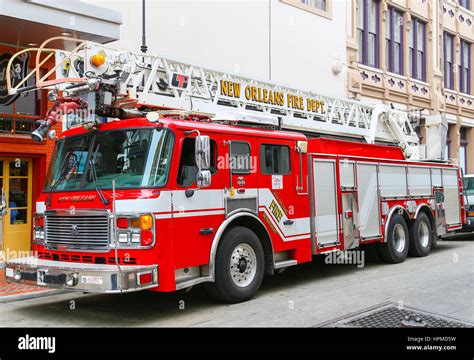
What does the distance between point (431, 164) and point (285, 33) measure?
22.4 ft

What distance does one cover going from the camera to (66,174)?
291 inches

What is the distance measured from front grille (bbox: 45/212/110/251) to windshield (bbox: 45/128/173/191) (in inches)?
16.7

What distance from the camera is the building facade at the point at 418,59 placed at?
69.1 feet

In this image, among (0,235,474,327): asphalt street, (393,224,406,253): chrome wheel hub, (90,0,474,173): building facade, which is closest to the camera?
(0,235,474,327): asphalt street

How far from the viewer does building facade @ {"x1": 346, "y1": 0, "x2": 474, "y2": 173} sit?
829 inches

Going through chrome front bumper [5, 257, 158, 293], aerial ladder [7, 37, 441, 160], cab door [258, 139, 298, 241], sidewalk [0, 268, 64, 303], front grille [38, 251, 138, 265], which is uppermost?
aerial ladder [7, 37, 441, 160]

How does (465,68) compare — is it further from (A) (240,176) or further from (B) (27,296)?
(B) (27,296)

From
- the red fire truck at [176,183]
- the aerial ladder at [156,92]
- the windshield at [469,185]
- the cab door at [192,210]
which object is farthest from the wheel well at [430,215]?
the cab door at [192,210]

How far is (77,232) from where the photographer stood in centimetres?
675

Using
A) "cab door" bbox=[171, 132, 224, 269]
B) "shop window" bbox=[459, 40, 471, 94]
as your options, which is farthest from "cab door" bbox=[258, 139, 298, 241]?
"shop window" bbox=[459, 40, 471, 94]

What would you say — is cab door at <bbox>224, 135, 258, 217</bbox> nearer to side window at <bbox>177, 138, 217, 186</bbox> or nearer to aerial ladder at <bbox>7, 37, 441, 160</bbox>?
aerial ladder at <bbox>7, 37, 441, 160</bbox>

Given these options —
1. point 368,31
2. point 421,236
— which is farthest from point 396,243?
point 368,31

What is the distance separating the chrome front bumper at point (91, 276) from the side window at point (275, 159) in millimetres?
2614

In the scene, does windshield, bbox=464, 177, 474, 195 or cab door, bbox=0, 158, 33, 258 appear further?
windshield, bbox=464, 177, 474, 195
